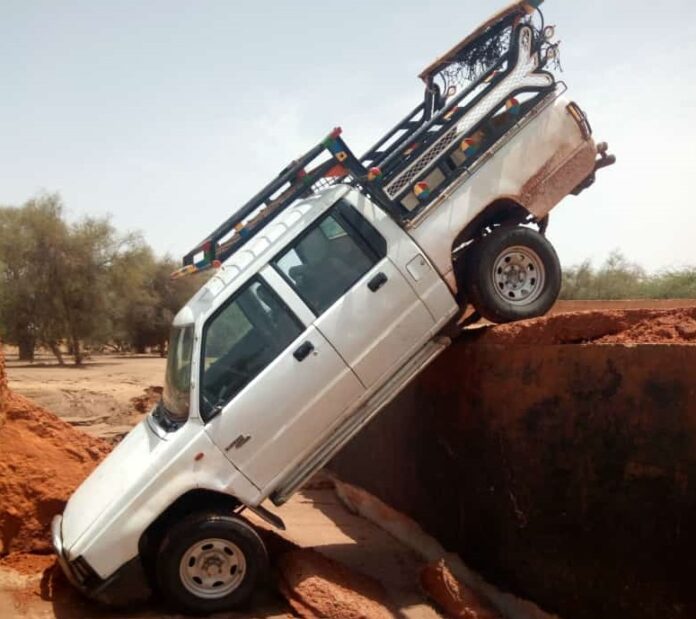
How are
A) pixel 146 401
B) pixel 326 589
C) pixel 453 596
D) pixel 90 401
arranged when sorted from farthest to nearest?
pixel 90 401, pixel 146 401, pixel 453 596, pixel 326 589

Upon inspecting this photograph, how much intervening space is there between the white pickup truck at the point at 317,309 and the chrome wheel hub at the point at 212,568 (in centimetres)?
1

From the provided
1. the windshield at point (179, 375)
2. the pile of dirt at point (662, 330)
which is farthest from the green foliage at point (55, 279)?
the pile of dirt at point (662, 330)

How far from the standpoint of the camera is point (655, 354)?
16.9 feet

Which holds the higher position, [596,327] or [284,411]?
[596,327]

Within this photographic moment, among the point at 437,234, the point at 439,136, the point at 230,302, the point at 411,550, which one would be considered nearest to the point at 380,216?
the point at 437,234

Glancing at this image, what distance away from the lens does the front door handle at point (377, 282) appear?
6598 millimetres

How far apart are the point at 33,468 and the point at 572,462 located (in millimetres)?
4962

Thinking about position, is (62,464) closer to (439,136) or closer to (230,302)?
(230,302)

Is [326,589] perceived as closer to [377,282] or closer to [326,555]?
[326,555]

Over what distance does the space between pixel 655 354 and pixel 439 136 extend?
2989 millimetres

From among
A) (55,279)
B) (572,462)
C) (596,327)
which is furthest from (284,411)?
(55,279)

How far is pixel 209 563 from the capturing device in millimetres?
6184

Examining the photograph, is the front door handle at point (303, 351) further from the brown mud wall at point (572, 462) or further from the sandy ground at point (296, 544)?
the sandy ground at point (296, 544)

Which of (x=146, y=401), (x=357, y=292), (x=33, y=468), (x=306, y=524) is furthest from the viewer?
(x=146, y=401)
